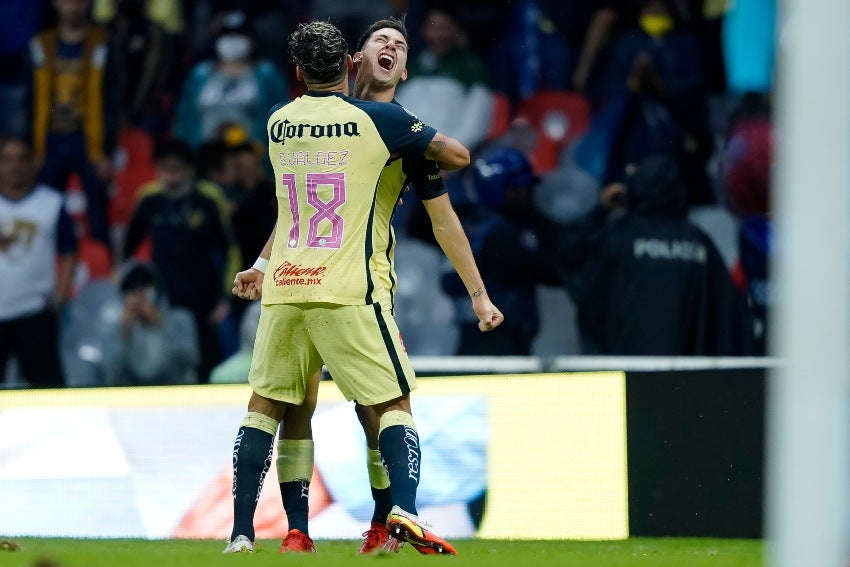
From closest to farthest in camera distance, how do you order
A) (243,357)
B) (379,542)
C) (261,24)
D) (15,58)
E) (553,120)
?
(379,542) < (243,357) < (553,120) < (261,24) < (15,58)

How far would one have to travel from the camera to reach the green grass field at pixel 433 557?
466cm

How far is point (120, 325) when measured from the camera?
478 inches

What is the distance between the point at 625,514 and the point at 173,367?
5.12m

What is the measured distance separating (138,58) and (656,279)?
5.30 m

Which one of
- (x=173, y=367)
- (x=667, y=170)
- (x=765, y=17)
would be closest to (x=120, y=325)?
(x=173, y=367)

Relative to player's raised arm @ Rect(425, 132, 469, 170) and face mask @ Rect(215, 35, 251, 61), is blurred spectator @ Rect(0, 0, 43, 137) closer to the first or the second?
face mask @ Rect(215, 35, 251, 61)

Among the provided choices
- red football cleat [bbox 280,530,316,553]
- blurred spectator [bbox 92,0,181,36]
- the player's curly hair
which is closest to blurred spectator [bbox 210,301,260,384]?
blurred spectator [bbox 92,0,181,36]

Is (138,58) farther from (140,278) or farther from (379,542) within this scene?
(379,542)

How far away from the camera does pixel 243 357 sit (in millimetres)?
10039

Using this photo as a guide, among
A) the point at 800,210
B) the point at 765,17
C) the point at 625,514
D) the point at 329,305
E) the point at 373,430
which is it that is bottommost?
the point at 625,514

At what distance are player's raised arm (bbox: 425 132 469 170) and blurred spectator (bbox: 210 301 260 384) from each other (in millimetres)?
3503

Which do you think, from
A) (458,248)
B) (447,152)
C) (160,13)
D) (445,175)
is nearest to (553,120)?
(445,175)

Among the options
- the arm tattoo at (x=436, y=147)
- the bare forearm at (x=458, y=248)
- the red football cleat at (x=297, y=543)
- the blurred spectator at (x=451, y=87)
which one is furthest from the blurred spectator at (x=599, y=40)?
the red football cleat at (x=297, y=543)

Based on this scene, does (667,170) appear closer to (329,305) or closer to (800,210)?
(329,305)
